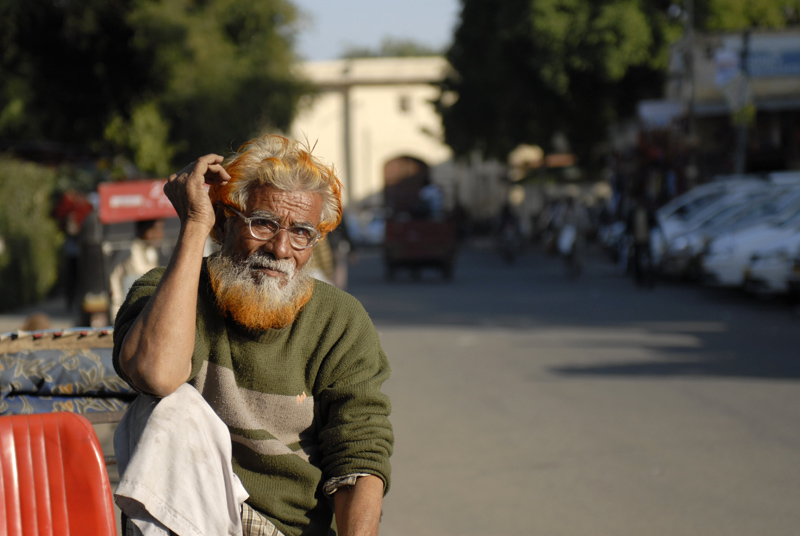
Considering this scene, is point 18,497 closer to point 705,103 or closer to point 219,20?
point 219,20

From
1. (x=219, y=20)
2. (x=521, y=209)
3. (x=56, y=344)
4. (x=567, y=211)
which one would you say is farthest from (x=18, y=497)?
(x=521, y=209)

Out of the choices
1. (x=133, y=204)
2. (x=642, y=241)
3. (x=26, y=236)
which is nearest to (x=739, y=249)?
(x=642, y=241)

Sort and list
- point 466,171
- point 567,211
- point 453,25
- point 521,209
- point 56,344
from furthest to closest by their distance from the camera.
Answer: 1. point 466,171
2. point 521,209
3. point 453,25
4. point 567,211
5. point 56,344

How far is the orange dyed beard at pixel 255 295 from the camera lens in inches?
101

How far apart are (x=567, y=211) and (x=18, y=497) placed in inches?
861

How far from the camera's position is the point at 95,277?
8711 mm

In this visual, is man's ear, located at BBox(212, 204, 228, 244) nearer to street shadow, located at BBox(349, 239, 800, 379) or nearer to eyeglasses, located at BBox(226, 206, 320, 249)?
eyeglasses, located at BBox(226, 206, 320, 249)

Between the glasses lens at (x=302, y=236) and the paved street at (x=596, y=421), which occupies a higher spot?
the glasses lens at (x=302, y=236)

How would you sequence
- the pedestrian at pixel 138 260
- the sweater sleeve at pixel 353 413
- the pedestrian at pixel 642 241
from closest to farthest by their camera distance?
1. the sweater sleeve at pixel 353 413
2. the pedestrian at pixel 138 260
3. the pedestrian at pixel 642 241

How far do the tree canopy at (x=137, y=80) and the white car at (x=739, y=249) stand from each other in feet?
47.0

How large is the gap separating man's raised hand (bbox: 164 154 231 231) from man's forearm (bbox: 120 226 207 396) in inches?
3.6

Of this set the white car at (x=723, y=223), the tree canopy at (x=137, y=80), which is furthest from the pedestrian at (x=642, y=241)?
the tree canopy at (x=137, y=80)

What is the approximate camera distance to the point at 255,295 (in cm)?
257

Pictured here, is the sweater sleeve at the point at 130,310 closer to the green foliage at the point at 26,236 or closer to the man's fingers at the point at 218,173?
the man's fingers at the point at 218,173
